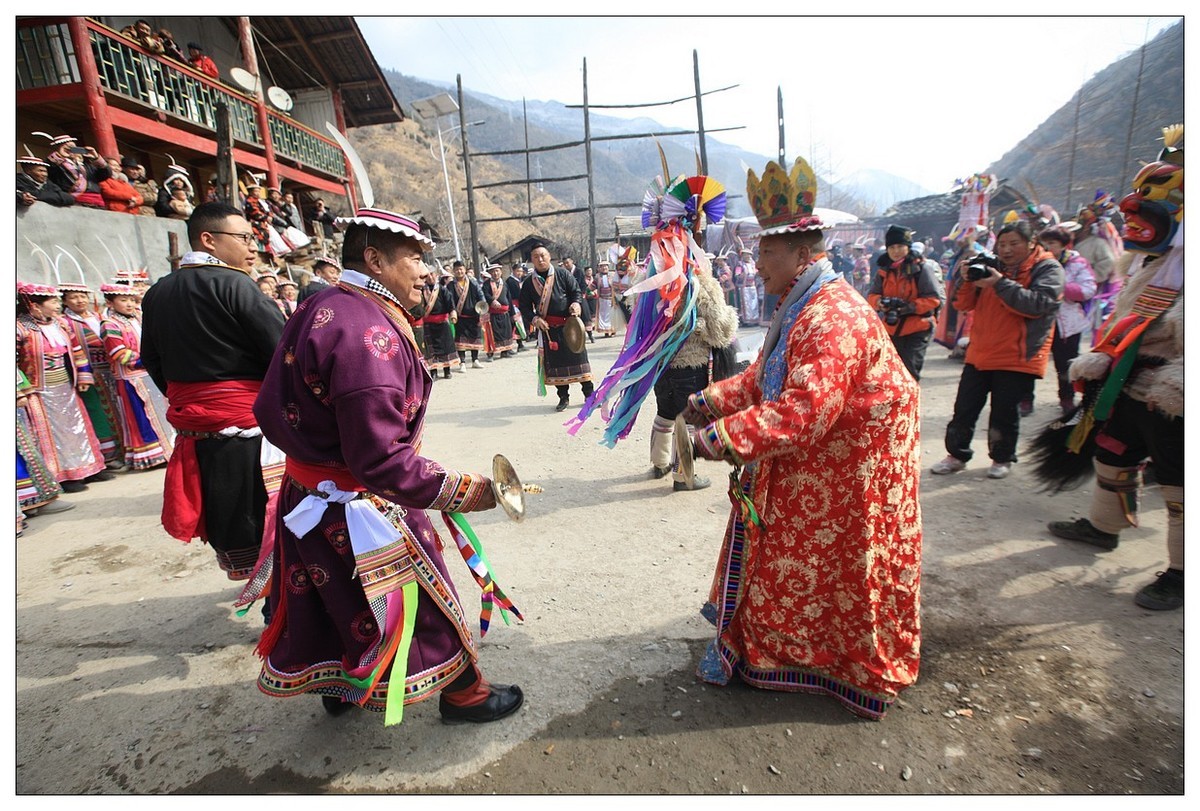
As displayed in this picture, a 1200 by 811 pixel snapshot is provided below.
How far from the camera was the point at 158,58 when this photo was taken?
10.4 metres

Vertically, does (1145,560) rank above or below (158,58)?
below

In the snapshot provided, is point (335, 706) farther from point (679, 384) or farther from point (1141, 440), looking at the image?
point (1141, 440)

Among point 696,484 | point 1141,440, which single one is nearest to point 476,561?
point 696,484

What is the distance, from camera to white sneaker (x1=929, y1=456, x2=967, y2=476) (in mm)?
Result: 4270

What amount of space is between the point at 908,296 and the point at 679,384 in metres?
2.42

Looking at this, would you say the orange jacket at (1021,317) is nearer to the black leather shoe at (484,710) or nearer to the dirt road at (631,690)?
the dirt road at (631,690)

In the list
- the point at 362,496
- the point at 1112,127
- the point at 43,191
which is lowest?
the point at 362,496

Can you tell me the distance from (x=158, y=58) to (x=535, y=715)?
13.3m

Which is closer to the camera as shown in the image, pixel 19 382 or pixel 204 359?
pixel 204 359

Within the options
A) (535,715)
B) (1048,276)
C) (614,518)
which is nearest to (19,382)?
(614,518)

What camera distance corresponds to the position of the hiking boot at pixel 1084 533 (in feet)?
10.2

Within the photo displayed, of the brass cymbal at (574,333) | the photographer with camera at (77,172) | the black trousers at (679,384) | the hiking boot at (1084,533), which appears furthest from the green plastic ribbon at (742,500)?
the photographer with camera at (77,172)

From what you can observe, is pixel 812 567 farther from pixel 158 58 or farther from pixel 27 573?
pixel 158 58

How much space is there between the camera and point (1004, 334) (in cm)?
390
